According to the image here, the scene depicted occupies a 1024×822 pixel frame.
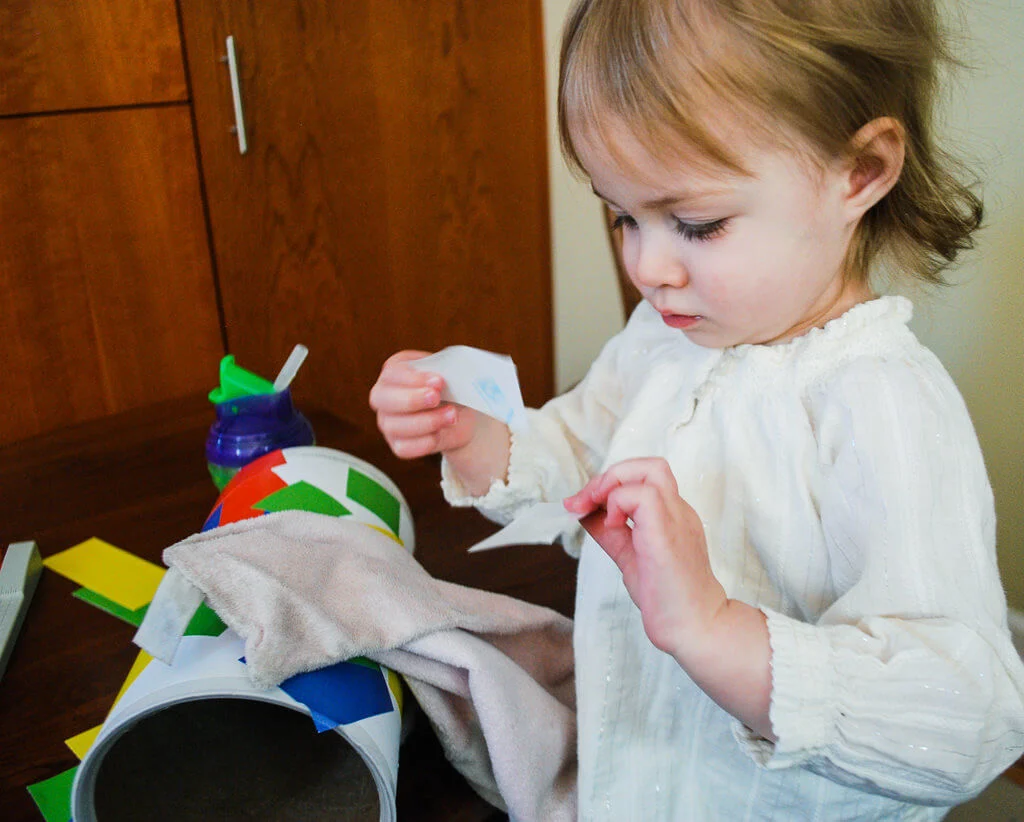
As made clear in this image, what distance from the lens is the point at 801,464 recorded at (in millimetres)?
624

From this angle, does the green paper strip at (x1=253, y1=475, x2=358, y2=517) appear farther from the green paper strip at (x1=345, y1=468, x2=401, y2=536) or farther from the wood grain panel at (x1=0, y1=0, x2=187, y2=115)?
the wood grain panel at (x1=0, y1=0, x2=187, y2=115)

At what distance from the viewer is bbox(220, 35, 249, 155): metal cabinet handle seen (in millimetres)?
1899

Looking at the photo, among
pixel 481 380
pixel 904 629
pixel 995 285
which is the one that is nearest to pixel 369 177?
pixel 995 285

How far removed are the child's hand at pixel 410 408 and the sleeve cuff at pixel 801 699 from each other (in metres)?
0.30

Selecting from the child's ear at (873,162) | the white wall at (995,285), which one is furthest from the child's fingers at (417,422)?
the white wall at (995,285)

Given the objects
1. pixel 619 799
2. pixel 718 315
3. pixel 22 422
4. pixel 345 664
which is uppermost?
pixel 718 315

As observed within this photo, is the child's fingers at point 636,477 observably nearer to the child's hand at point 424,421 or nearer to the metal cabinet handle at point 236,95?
the child's hand at point 424,421

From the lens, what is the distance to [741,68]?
547 millimetres

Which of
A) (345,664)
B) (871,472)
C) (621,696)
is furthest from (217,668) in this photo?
(871,472)

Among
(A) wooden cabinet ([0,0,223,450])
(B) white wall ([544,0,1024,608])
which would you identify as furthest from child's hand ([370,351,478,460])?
(A) wooden cabinet ([0,0,223,450])

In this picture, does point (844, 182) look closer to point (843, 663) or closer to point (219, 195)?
point (843, 663)

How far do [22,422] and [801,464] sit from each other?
1.83 m

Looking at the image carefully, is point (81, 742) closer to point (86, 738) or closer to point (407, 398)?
point (86, 738)

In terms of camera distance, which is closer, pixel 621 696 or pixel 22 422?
pixel 621 696
